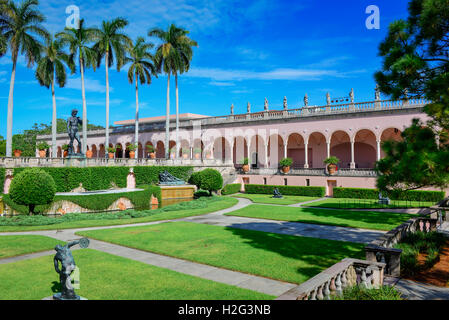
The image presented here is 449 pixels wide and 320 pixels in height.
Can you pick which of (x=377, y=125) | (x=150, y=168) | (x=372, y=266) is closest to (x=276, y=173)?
(x=377, y=125)

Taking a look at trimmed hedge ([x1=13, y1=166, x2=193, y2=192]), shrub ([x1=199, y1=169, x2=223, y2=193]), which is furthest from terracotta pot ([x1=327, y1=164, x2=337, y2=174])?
trimmed hedge ([x1=13, y1=166, x2=193, y2=192])

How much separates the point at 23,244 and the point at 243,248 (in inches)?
353

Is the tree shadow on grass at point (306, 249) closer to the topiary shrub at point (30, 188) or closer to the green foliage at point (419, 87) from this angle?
the green foliage at point (419, 87)

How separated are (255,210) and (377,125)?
61.5ft

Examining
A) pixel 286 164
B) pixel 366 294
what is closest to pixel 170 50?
pixel 286 164

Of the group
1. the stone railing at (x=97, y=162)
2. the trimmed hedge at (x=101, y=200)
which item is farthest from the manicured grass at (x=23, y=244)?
the stone railing at (x=97, y=162)

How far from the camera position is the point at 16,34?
2850 centimetres

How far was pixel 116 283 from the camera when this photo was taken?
7.99m

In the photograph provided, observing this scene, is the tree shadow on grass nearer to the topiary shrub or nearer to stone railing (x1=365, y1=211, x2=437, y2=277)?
stone railing (x1=365, y1=211, x2=437, y2=277)

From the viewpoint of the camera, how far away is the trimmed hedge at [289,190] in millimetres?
31375

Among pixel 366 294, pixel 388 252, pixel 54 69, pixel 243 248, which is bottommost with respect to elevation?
pixel 243 248

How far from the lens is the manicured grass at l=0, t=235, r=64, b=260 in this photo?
11.2 m

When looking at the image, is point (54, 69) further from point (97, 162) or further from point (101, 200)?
point (101, 200)

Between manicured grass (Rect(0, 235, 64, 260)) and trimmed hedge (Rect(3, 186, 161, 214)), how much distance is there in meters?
7.30
